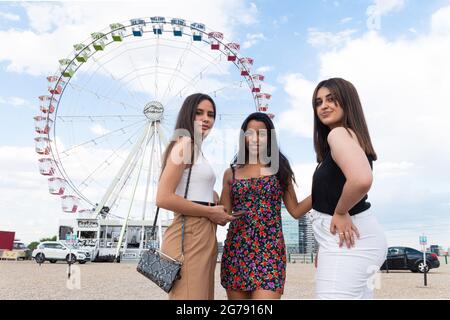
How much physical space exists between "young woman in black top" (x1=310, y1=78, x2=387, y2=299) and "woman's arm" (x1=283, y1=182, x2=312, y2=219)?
0.56 metres

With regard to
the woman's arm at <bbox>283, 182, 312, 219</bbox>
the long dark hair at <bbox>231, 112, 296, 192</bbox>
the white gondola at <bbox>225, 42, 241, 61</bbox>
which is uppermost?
the white gondola at <bbox>225, 42, 241, 61</bbox>

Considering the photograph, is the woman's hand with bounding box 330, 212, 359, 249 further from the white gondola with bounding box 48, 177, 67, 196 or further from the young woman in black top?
the white gondola with bounding box 48, 177, 67, 196

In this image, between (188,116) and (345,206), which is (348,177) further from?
(188,116)

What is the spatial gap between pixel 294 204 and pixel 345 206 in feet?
2.86

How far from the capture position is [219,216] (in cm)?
255

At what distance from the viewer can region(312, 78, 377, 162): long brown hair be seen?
219cm

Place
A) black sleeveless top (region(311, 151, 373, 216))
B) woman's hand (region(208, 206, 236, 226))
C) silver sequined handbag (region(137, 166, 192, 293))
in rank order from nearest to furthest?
black sleeveless top (region(311, 151, 373, 216)) → silver sequined handbag (region(137, 166, 192, 293)) → woman's hand (region(208, 206, 236, 226))

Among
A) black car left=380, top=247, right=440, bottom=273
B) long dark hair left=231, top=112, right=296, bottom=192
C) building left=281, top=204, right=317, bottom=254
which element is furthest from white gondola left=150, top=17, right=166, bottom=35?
long dark hair left=231, top=112, right=296, bottom=192

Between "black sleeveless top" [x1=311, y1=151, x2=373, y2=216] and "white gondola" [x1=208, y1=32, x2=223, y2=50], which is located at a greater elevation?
"white gondola" [x1=208, y1=32, x2=223, y2=50]

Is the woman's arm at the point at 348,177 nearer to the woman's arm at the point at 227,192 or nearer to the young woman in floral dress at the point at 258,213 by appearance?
the young woman in floral dress at the point at 258,213

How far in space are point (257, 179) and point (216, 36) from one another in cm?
2118

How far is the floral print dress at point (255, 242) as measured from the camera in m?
2.71

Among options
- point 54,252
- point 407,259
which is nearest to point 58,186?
point 54,252
